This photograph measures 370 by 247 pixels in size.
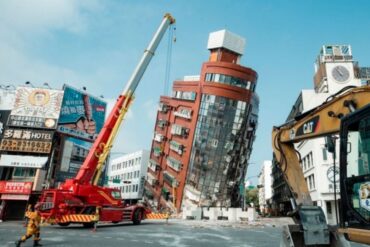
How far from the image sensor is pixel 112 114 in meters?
23.7

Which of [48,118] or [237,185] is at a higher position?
[48,118]

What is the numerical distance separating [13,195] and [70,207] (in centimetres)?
1909

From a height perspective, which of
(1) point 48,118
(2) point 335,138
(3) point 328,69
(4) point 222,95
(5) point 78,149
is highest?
(3) point 328,69

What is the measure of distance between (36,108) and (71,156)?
8.53 m

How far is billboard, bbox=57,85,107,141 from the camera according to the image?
4284 centimetres

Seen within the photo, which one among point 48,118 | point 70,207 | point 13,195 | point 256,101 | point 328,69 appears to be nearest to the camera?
point 70,207

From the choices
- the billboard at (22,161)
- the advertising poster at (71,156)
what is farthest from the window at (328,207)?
the billboard at (22,161)

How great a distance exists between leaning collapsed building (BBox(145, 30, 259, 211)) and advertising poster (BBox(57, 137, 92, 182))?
655 inches

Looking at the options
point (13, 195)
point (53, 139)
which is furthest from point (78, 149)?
point (13, 195)

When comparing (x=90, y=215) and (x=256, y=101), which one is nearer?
(x=90, y=215)

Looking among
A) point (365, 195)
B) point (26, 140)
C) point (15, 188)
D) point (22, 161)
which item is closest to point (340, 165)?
point (365, 195)

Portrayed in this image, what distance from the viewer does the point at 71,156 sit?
44344 mm

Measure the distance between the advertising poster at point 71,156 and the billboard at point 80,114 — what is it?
1136 mm

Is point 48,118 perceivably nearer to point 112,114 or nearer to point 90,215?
point 112,114
